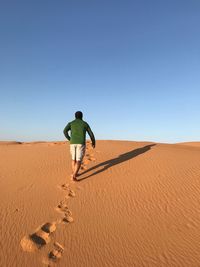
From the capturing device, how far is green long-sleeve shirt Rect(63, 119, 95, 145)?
24.1ft

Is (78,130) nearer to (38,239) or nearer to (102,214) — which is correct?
(102,214)

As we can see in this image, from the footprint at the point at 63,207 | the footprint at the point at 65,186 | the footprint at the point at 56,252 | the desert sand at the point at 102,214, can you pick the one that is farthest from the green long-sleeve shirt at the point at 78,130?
the footprint at the point at 56,252

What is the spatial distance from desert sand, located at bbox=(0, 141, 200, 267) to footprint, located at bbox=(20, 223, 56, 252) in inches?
0.6

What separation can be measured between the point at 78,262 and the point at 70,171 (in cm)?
Result: 453

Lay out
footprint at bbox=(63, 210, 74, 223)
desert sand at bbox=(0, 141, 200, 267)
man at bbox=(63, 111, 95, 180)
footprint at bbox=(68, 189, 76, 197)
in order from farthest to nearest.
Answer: man at bbox=(63, 111, 95, 180) < footprint at bbox=(68, 189, 76, 197) < footprint at bbox=(63, 210, 74, 223) < desert sand at bbox=(0, 141, 200, 267)

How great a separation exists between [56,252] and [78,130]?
395cm

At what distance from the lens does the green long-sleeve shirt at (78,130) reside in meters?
7.33

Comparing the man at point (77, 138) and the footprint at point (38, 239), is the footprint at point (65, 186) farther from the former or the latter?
A: the footprint at point (38, 239)

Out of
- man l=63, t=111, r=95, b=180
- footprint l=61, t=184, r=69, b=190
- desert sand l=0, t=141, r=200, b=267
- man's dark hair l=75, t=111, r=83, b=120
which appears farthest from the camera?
man's dark hair l=75, t=111, r=83, b=120

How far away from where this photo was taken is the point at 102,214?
5223 mm

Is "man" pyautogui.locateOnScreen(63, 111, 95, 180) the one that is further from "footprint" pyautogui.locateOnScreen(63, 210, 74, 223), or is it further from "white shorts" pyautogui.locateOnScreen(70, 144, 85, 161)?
"footprint" pyautogui.locateOnScreen(63, 210, 74, 223)

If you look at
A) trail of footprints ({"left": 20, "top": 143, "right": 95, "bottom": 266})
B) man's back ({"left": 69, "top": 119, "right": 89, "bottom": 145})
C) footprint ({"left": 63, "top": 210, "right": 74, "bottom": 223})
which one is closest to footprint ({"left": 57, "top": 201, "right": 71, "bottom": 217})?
trail of footprints ({"left": 20, "top": 143, "right": 95, "bottom": 266})

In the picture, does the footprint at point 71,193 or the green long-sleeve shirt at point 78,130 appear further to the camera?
the green long-sleeve shirt at point 78,130

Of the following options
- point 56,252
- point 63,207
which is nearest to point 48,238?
point 56,252
